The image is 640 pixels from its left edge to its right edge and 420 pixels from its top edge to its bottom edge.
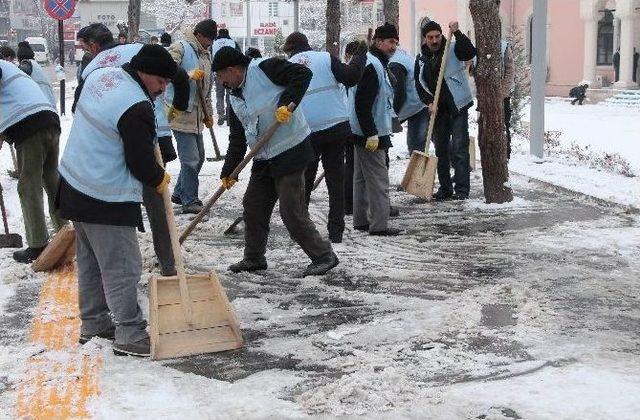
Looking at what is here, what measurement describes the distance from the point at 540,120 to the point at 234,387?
8.78m

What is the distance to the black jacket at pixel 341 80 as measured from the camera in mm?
7122

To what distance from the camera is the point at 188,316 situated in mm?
4902

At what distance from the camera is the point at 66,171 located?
4809 millimetres

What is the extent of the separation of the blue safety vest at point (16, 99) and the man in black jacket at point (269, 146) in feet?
5.31

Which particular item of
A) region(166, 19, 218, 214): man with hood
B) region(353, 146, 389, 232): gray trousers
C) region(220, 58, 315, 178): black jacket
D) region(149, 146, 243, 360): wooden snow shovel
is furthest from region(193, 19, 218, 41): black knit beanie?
region(149, 146, 243, 360): wooden snow shovel

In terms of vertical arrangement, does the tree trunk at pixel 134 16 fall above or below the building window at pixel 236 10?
below

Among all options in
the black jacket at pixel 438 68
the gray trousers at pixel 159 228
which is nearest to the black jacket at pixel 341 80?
the gray trousers at pixel 159 228

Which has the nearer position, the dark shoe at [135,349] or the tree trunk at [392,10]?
the dark shoe at [135,349]

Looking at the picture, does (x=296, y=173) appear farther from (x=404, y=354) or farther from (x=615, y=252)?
(x=615, y=252)

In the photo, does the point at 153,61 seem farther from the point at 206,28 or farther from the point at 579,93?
the point at 579,93

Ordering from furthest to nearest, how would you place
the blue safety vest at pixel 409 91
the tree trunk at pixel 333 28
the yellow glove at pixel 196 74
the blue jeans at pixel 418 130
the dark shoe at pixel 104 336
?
the tree trunk at pixel 333 28 < the blue jeans at pixel 418 130 < the blue safety vest at pixel 409 91 < the yellow glove at pixel 196 74 < the dark shoe at pixel 104 336

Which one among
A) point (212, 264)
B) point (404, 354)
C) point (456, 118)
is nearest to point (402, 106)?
point (456, 118)

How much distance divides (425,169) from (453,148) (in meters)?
0.45

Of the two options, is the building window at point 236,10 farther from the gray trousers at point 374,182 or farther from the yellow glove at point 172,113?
the gray trousers at point 374,182
